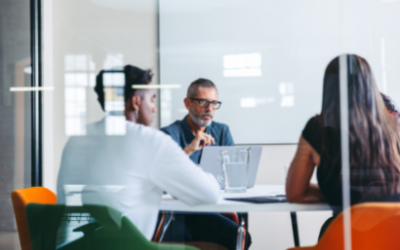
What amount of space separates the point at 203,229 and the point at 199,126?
1.82 ft

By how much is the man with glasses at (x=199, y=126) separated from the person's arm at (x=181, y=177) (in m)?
0.11

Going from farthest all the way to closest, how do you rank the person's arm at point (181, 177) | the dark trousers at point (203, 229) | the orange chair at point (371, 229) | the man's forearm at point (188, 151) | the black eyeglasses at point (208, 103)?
the black eyeglasses at point (208, 103), the dark trousers at point (203, 229), the man's forearm at point (188, 151), the person's arm at point (181, 177), the orange chair at point (371, 229)

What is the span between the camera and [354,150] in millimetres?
1666

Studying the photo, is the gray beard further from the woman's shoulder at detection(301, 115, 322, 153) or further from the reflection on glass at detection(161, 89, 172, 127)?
the woman's shoulder at detection(301, 115, 322, 153)

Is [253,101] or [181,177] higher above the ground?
[253,101]

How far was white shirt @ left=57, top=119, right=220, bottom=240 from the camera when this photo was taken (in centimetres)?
156

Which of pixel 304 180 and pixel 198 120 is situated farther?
pixel 198 120

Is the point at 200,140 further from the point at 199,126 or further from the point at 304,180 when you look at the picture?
the point at 304,180

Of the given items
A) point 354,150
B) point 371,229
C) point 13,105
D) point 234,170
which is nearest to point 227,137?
point 234,170

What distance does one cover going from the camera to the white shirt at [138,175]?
1.56 meters

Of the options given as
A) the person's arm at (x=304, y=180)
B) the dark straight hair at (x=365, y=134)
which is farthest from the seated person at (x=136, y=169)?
the dark straight hair at (x=365, y=134)

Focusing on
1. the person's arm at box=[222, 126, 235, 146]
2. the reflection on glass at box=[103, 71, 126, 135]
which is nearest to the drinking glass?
the person's arm at box=[222, 126, 235, 146]

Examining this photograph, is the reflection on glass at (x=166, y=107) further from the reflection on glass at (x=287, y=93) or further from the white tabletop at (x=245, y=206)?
the reflection on glass at (x=287, y=93)

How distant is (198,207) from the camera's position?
166cm
